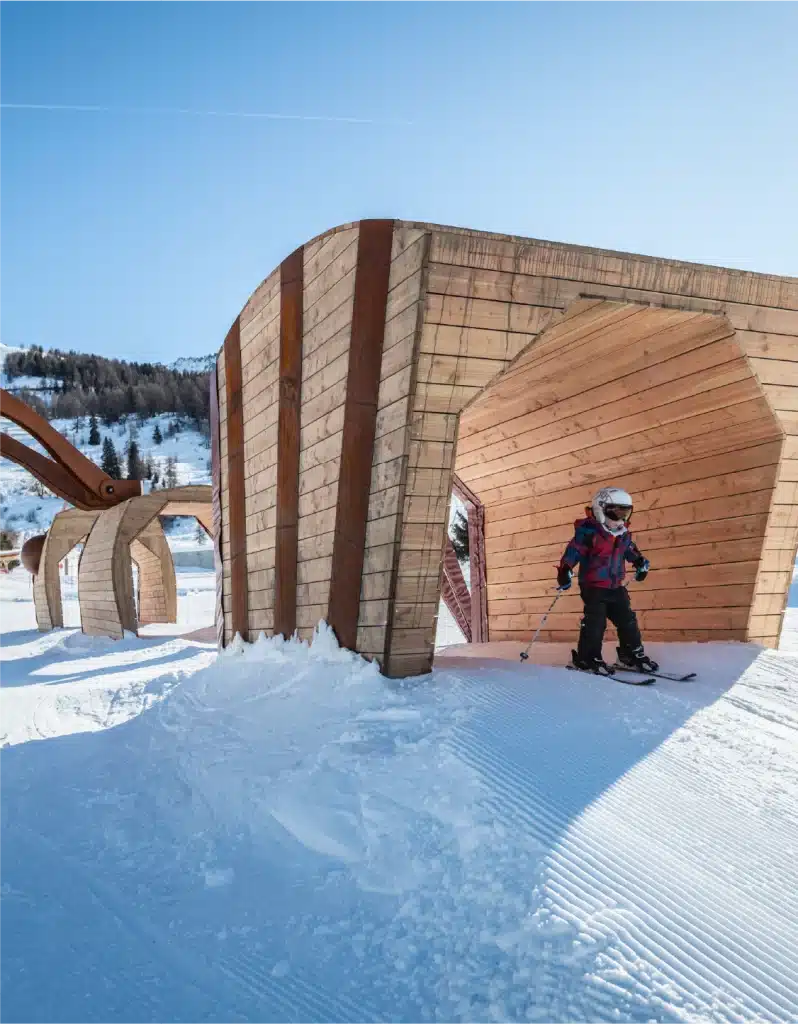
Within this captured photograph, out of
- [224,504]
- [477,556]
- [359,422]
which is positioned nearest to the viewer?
[359,422]

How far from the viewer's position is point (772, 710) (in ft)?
14.1

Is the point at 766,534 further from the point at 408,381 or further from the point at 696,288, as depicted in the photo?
the point at 408,381

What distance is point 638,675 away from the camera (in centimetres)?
530

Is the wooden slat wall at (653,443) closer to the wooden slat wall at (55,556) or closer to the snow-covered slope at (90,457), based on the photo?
the wooden slat wall at (55,556)

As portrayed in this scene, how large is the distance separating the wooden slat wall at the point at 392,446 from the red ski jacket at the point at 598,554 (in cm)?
170

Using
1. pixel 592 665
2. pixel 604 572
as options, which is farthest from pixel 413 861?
pixel 604 572

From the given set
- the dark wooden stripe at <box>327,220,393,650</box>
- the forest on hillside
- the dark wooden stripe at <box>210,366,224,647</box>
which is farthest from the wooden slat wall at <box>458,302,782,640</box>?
the forest on hillside

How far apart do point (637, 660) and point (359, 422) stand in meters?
2.87

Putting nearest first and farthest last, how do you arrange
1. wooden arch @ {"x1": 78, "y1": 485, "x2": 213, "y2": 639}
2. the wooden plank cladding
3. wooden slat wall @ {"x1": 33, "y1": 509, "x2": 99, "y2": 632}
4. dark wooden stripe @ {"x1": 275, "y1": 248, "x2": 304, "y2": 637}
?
the wooden plank cladding
dark wooden stripe @ {"x1": 275, "y1": 248, "x2": 304, "y2": 637}
wooden arch @ {"x1": 78, "y1": 485, "x2": 213, "y2": 639}
wooden slat wall @ {"x1": 33, "y1": 509, "x2": 99, "y2": 632}

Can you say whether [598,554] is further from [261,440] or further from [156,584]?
[156,584]

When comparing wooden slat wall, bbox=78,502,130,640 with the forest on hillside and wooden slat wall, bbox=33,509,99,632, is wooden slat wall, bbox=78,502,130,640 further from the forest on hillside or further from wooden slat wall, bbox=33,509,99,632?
the forest on hillside

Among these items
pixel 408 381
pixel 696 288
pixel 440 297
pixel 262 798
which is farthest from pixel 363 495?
pixel 696 288

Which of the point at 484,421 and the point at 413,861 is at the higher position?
the point at 484,421

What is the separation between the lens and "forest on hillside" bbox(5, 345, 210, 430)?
105 metres
